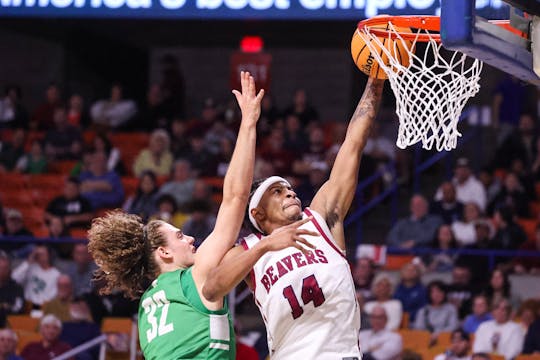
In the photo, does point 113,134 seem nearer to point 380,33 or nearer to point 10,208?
point 10,208

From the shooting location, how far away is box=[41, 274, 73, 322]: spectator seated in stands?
10.5m

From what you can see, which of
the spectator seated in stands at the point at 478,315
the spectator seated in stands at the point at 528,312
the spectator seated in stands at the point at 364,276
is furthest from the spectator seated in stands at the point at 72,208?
the spectator seated in stands at the point at 528,312

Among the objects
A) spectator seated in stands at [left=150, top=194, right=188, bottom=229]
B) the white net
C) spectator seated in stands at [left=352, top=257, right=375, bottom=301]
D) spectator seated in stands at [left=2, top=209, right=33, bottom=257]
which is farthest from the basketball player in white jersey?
spectator seated in stands at [left=2, top=209, right=33, bottom=257]

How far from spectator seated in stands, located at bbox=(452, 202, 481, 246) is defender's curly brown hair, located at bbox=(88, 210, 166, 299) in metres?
6.30

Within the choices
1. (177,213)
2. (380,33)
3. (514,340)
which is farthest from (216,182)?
(380,33)

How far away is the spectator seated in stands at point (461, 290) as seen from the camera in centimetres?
1012

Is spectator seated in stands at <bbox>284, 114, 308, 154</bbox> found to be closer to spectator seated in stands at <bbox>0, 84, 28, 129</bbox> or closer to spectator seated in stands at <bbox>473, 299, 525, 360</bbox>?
spectator seated in stands at <bbox>0, 84, 28, 129</bbox>

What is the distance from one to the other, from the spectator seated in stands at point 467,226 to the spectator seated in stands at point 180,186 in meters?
2.96

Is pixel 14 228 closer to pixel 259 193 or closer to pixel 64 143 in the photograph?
pixel 64 143

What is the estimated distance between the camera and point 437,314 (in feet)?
32.8

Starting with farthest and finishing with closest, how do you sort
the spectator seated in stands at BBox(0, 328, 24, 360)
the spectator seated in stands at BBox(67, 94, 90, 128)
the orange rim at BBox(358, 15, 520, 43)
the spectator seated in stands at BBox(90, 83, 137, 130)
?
the spectator seated in stands at BBox(90, 83, 137, 130)
the spectator seated in stands at BBox(67, 94, 90, 128)
the spectator seated in stands at BBox(0, 328, 24, 360)
the orange rim at BBox(358, 15, 520, 43)

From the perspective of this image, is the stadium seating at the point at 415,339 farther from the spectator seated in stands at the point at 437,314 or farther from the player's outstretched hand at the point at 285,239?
the player's outstretched hand at the point at 285,239

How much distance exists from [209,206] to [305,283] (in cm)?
621

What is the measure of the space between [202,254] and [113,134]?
10.2 meters
